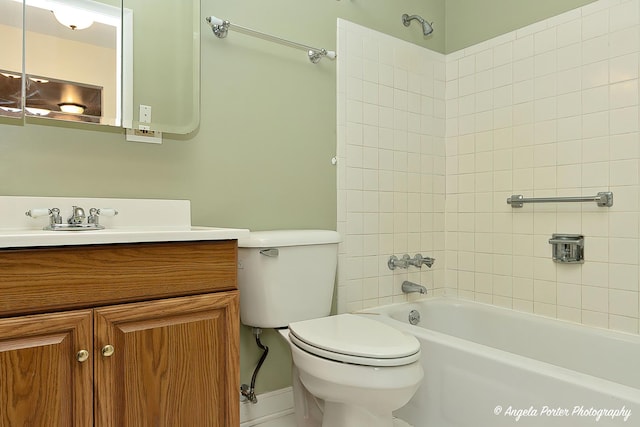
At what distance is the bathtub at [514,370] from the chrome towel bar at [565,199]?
55 cm

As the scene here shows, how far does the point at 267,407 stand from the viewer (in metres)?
1.95

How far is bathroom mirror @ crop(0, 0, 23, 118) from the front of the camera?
1.41 meters

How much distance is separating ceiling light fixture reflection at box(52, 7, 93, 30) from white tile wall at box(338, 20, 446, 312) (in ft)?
3.63

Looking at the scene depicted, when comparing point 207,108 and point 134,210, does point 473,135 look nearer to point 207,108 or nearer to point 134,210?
point 207,108

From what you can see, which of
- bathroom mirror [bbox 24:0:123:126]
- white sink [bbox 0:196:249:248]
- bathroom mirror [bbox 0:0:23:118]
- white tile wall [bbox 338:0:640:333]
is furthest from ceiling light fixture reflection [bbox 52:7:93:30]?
white tile wall [bbox 338:0:640:333]

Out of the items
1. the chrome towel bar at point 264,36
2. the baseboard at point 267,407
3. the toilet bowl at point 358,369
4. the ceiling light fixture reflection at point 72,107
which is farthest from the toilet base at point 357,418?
the chrome towel bar at point 264,36

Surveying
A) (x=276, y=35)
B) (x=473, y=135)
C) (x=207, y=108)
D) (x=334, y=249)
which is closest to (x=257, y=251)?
(x=334, y=249)

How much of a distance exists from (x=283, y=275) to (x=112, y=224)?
2.07 feet

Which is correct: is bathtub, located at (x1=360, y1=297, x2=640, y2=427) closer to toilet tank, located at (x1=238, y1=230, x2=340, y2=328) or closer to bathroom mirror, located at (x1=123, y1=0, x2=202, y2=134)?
toilet tank, located at (x1=238, y1=230, x2=340, y2=328)

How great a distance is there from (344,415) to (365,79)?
157 cm

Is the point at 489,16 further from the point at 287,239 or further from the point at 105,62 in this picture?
the point at 105,62

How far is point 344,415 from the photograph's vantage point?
153 cm

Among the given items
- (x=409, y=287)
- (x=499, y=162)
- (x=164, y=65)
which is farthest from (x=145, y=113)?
(x=499, y=162)

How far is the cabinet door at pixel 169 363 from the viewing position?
1.13m
